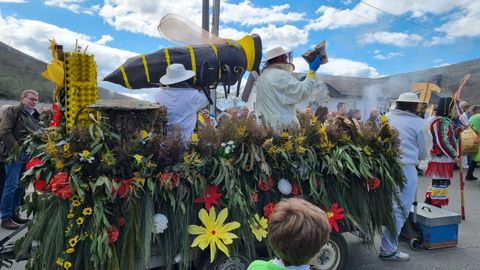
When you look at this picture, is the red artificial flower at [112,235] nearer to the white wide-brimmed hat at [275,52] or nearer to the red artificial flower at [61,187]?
the red artificial flower at [61,187]

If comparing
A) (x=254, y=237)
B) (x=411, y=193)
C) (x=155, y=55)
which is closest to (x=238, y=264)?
(x=254, y=237)

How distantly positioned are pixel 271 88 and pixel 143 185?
1773 millimetres

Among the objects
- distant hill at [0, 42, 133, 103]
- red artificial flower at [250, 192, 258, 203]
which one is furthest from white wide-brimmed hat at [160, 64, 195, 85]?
distant hill at [0, 42, 133, 103]

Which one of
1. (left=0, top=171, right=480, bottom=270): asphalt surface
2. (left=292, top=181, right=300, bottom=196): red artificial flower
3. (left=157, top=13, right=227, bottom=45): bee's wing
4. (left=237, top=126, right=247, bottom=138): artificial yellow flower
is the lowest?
(left=0, top=171, right=480, bottom=270): asphalt surface

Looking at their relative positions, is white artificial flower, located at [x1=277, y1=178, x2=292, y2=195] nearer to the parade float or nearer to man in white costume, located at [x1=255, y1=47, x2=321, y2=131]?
the parade float

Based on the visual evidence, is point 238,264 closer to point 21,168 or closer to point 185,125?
point 185,125

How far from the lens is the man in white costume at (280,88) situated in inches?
146

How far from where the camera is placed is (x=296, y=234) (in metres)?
1.52

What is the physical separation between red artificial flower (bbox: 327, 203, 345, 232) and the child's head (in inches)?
66.2

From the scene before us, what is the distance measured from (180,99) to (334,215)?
1769 mm

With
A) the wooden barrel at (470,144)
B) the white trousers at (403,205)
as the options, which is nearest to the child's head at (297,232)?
the white trousers at (403,205)

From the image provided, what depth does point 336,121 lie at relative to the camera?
3545 millimetres

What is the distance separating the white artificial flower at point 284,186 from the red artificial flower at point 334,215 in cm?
42

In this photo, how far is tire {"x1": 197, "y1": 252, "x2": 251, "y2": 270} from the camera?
2928mm
